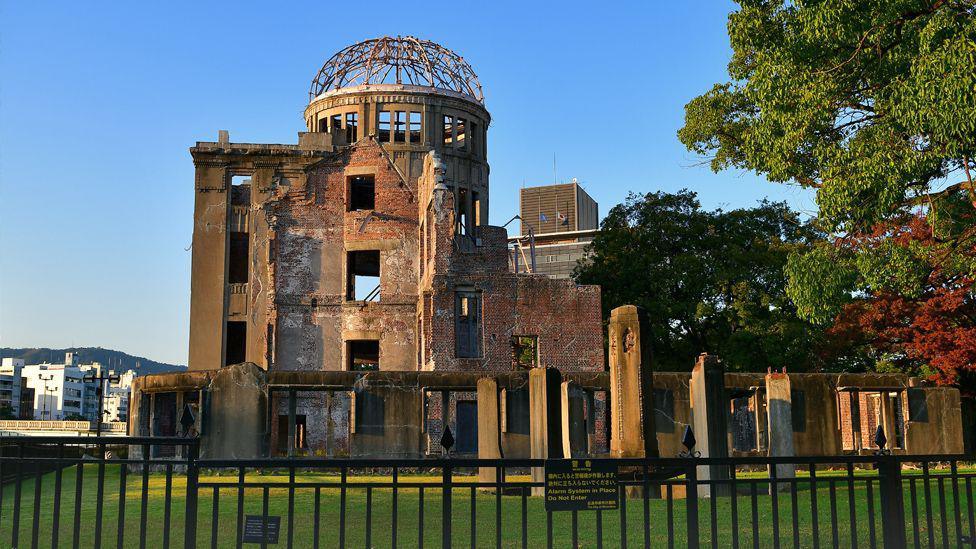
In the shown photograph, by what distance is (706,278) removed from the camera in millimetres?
34531

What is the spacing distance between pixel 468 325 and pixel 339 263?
295 inches

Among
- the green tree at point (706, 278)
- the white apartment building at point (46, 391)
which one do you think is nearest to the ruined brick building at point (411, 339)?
the green tree at point (706, 278)

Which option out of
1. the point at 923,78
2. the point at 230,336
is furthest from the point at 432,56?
the point at 923,78

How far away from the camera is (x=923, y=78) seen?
12172 mm

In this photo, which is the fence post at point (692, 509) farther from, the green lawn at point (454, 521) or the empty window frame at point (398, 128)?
the empty window frame at point (398, 128)

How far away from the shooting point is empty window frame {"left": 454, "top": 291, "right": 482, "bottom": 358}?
30.2 meters

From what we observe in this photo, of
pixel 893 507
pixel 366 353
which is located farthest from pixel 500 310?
pixel 893 507

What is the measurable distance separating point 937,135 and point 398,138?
34.0 m

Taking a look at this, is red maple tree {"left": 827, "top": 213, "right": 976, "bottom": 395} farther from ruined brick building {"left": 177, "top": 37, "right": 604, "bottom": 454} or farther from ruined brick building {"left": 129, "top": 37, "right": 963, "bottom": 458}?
ruined brick building {"left": 177, "top": 37, "right": 604, "bottom": 454}

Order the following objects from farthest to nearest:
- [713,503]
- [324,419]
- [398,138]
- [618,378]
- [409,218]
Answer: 1. [398,138]
2. [409,218]
3. [324,419]
4. [618,378]
5. [713,503]

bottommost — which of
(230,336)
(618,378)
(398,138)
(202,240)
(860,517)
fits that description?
(860,517)

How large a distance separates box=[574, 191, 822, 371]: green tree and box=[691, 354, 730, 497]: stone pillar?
606 inches

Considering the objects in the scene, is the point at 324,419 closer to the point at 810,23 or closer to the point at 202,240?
the point at 202,240

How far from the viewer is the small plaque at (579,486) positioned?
6.74 metres
